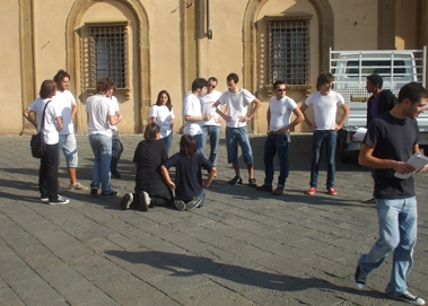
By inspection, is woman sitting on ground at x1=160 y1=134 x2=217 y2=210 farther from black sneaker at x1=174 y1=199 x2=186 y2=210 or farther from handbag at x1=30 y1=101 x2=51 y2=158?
handbag at x1=30 y1=101 x2=51 y2=158

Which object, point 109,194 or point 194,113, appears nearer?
point 109,194

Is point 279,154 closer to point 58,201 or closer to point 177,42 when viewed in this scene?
point 58,201

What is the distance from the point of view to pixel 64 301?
411 centimetres

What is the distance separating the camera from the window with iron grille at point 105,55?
16047mm

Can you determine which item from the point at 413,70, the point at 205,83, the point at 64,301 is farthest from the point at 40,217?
the point at 413,70

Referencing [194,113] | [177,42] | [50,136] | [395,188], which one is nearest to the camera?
[395,188]

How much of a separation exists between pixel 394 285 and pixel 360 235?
5.49 feet

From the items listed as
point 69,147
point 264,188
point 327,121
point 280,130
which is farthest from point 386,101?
point 69,147

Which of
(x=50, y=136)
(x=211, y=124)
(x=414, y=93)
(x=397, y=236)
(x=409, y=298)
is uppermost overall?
(x=414, y=93)

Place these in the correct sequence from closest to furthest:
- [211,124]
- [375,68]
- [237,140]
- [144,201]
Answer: [144,201], [237,140], [211,124], [375,68]

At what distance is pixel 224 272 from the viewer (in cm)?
465

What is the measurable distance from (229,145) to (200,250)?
11.2 ft

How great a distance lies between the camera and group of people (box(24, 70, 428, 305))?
4.01 metres

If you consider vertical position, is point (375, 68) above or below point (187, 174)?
above
